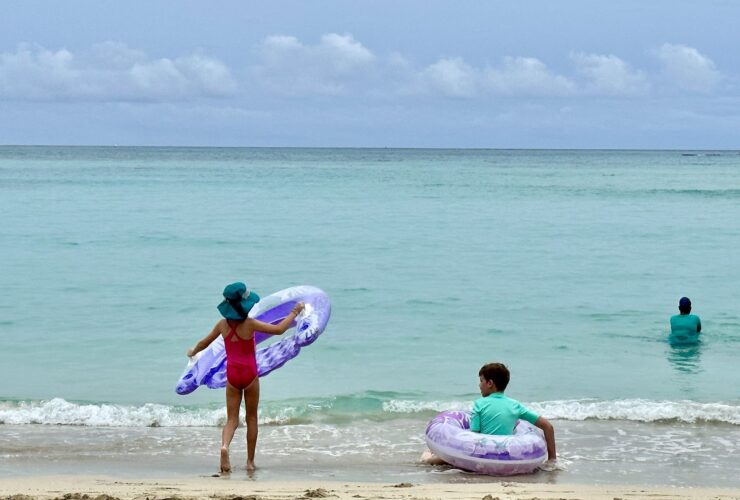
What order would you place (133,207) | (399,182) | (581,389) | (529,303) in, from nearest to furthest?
(581,389) → (529,303) → (133,207) → (399,182)

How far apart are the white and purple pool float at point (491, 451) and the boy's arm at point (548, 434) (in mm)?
65

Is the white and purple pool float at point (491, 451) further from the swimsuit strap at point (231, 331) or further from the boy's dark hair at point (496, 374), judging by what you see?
the swimsuit strap at point (231, 331)

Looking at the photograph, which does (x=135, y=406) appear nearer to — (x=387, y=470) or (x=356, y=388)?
(x=356, y=388)

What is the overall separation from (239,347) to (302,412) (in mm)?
2756

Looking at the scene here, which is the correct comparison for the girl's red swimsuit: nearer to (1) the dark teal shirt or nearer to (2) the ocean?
(2) the ocean

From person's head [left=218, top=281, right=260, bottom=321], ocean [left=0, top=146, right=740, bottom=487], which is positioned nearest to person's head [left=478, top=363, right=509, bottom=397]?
ocean [left=0, top=146, right=740, bottom=487]

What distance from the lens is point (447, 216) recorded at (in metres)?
31.9

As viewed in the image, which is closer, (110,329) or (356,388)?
(356,388)

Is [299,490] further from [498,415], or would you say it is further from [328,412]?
[328,412]

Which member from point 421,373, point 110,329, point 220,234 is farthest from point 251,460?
point 220,234

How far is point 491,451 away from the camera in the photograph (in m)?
7.25

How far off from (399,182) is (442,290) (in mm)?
39883

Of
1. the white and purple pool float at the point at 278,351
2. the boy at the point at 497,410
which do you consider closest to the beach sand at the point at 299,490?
the boy at the point at 497,410

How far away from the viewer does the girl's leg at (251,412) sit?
7305 mm
